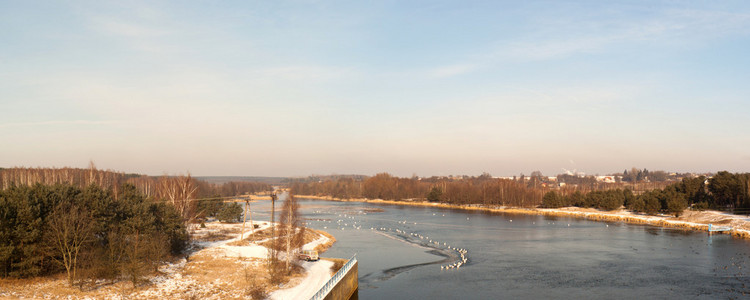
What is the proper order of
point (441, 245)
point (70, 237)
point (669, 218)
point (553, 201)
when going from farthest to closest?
1. point (553, 201)
2. point (669, 218)
3. point (441, 245)
4. point (70, 237)

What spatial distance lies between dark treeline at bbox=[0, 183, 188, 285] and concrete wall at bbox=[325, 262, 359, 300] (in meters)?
12.5

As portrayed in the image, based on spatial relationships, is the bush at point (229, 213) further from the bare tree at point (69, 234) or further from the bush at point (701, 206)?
the bush at point (701, 206)

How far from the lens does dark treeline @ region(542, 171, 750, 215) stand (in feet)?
315

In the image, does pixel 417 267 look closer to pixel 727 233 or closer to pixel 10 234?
pixel 10 234

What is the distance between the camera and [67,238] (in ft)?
100

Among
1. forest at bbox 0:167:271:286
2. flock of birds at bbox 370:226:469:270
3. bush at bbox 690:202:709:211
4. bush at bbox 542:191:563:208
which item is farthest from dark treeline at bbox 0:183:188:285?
bush at bbox 542:191:563:208

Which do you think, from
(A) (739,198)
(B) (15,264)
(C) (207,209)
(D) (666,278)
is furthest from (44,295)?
(A) (739,198)

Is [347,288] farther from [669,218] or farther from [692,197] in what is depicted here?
[692,197]

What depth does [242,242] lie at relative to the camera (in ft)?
177

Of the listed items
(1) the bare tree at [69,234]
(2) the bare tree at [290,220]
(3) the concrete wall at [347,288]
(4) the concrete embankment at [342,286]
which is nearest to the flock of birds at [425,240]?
(3) the concrete wall at [347,288]

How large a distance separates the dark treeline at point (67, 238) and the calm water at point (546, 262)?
17.1 metres

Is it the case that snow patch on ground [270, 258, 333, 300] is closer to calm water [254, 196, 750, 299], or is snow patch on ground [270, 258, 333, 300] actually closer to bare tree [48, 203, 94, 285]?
calm water [254, 196, 750, 299]

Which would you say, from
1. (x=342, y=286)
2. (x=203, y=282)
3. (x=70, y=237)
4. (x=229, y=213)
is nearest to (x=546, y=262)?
(x=342, y=286)

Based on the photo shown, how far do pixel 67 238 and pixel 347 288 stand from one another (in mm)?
18719
